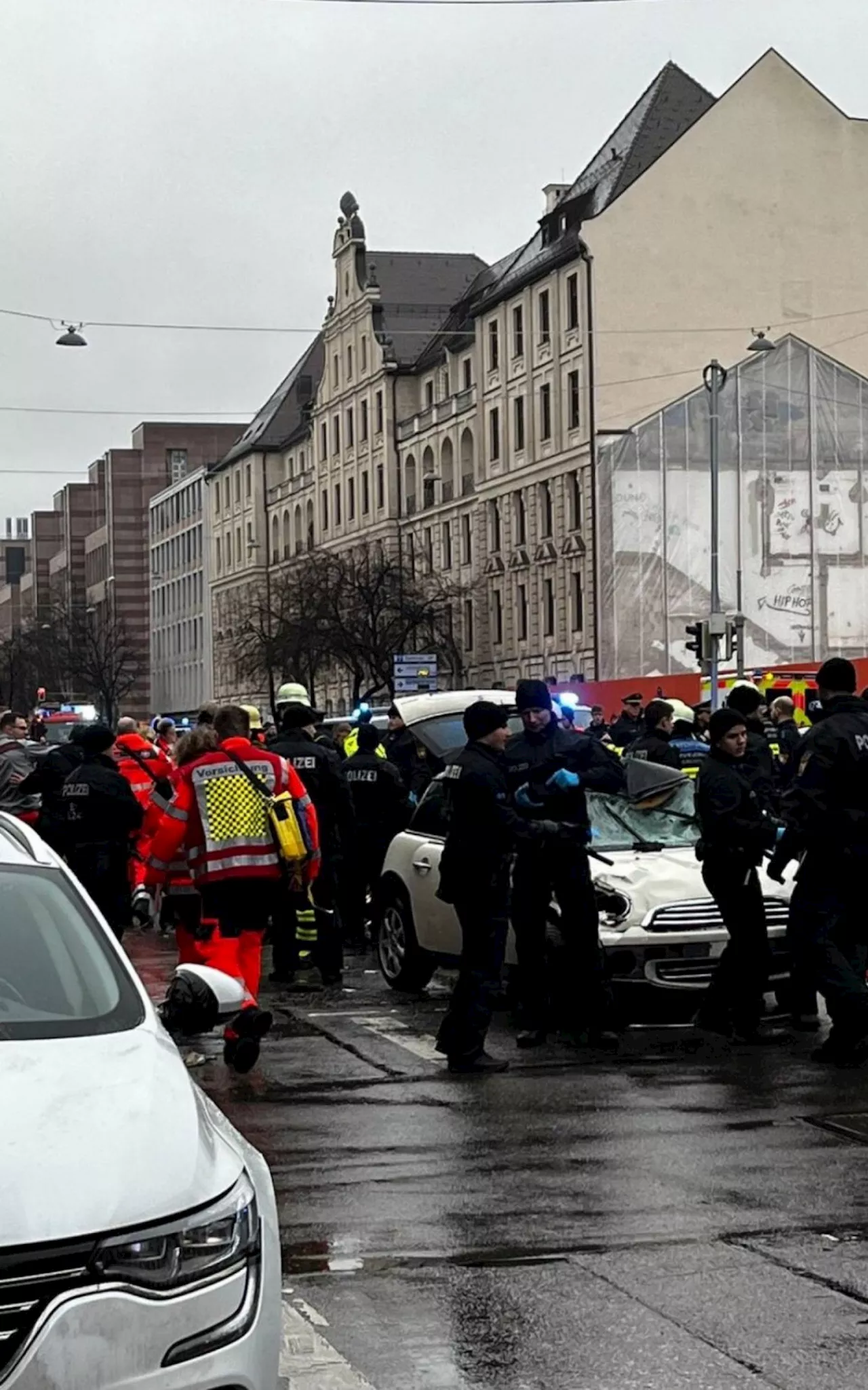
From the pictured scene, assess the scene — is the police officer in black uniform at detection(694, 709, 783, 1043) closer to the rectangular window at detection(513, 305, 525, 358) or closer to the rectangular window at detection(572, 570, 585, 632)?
the rectangular window at detection(572, 570, 585, 632)

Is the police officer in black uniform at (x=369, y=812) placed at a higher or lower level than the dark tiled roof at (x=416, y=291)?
lower

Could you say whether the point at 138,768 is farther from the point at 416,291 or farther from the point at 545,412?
the point at 416,291

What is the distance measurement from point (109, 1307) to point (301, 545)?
95.1 meters

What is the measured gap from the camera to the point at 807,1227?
7246mm

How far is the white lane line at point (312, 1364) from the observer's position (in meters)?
5.40

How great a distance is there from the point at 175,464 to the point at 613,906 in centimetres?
14117

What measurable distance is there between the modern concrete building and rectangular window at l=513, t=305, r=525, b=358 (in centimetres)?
4877

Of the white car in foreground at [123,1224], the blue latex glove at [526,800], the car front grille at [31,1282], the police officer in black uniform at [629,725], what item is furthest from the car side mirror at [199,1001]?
the police officer in black uniform at [629,725]

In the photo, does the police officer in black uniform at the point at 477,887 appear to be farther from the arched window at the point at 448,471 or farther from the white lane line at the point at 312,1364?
the arched window at the point at 448,471

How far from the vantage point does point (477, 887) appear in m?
11.2

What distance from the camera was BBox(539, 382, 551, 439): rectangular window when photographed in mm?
67188

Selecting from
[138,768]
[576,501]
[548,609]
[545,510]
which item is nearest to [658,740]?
[138,768]

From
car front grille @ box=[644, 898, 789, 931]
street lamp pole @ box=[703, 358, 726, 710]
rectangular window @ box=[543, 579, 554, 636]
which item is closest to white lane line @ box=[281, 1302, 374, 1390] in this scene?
car front grille @ box=[644, 898, 789, 931]

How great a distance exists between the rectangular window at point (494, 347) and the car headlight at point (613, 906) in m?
61.2
